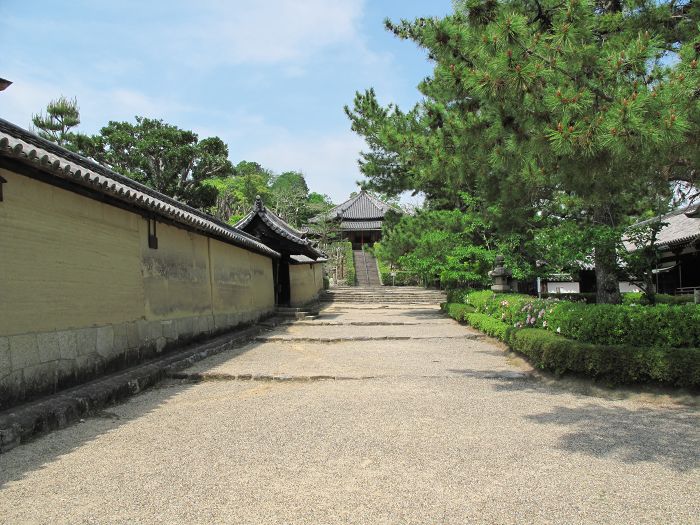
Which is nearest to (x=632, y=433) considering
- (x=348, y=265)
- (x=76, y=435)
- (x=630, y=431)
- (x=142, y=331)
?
(x=630, y=431)

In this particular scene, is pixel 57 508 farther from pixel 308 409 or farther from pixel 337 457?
pixel 308 409

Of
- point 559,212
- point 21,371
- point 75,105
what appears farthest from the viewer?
point 75,105

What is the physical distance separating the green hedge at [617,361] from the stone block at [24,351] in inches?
244

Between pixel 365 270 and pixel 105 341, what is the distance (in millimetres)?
31873

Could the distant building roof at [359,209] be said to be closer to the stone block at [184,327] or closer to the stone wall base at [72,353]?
the stone block at [184,327]

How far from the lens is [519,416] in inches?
192

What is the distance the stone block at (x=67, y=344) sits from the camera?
17.5ft

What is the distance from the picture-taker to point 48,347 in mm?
5125

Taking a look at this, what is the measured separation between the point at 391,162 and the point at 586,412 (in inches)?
564

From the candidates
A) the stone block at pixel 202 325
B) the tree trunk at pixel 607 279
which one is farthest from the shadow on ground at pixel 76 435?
the tree trunk at pixel 607 279

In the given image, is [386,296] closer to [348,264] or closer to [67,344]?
[348,264]

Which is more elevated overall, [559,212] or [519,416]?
[559,212]

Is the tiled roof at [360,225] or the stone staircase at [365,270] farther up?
the tiled roof at [360,225]

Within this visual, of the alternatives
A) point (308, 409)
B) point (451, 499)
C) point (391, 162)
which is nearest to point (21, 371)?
point (308, 409)
